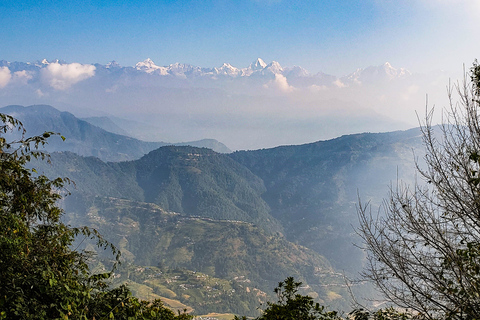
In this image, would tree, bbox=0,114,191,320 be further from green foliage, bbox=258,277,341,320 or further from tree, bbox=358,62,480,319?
tree, bbox=358,62,480,319

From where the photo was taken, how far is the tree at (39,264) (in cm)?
623

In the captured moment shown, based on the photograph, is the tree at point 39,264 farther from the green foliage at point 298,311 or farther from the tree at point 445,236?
the tree at point 445,236

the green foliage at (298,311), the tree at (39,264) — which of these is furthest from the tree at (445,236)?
the tree at (39,264)

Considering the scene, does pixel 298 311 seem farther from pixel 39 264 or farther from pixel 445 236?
pixel 39 264

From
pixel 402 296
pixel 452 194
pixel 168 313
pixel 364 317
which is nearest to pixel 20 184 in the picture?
pixel 168 313

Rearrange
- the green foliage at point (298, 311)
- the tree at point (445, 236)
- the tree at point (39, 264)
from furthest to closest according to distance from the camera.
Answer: the green foliage at point (298, 311) → the tree at point (445, 236) → the tree at point (39, 264)

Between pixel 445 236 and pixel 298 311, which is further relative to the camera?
pixel 298 311

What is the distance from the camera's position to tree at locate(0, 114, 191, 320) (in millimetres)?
6230

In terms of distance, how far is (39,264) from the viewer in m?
7.27

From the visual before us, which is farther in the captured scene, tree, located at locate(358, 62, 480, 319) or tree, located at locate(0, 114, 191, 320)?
tree, located at locate(358, 62, 480, 319)

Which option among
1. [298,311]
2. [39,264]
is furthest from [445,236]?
[39,264]

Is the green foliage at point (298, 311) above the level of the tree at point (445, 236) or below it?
below

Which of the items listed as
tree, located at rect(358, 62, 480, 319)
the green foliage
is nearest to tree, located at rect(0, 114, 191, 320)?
the green foliage

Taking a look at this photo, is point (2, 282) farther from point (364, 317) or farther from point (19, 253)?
point (364, 317)
